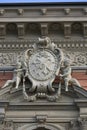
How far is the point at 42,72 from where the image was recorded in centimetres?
1540

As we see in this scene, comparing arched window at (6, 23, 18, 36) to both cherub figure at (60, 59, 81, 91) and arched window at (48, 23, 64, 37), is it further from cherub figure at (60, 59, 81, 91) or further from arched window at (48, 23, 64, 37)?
cherub figure at (60, 59, 81, 91)

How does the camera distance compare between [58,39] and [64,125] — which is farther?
[58,39]

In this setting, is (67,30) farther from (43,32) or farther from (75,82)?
(75,82)

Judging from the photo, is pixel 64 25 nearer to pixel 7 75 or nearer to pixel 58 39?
pixel 58 39

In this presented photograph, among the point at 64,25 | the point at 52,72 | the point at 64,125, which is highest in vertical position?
the point at 64,25

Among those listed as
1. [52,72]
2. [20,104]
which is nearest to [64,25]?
[52,72]

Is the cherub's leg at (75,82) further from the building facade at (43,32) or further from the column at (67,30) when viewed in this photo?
the column at (67,30)

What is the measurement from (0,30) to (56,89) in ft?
8.47

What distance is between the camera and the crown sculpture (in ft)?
49.6

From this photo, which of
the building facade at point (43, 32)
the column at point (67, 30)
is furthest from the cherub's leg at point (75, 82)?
the column at point (67, 30)

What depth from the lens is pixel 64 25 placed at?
1627 centimetres

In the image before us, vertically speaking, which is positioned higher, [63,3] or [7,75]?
[63,3]

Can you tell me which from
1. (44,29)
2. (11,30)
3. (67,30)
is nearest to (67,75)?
(67,30)

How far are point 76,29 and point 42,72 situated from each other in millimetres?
1899
